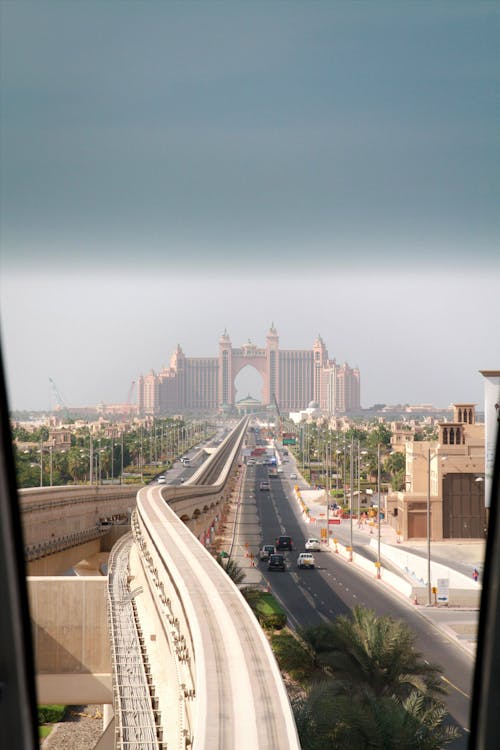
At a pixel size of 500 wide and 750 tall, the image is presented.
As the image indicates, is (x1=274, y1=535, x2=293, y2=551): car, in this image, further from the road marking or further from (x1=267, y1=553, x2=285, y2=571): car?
the road marking

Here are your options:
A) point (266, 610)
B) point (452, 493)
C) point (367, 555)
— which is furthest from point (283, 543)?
point (266, 610)

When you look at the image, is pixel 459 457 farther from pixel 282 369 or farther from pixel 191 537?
pixel 282 369

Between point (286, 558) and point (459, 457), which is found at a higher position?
point (459, 457)

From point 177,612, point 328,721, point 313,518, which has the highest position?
point 177,612

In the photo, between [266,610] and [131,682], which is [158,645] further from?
[266,610]

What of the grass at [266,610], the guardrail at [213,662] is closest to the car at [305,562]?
the grass at [266,610]

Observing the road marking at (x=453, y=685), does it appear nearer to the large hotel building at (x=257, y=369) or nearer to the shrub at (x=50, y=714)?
the shrub at (x=50, y=714)

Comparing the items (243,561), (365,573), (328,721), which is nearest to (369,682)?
(328,721)
